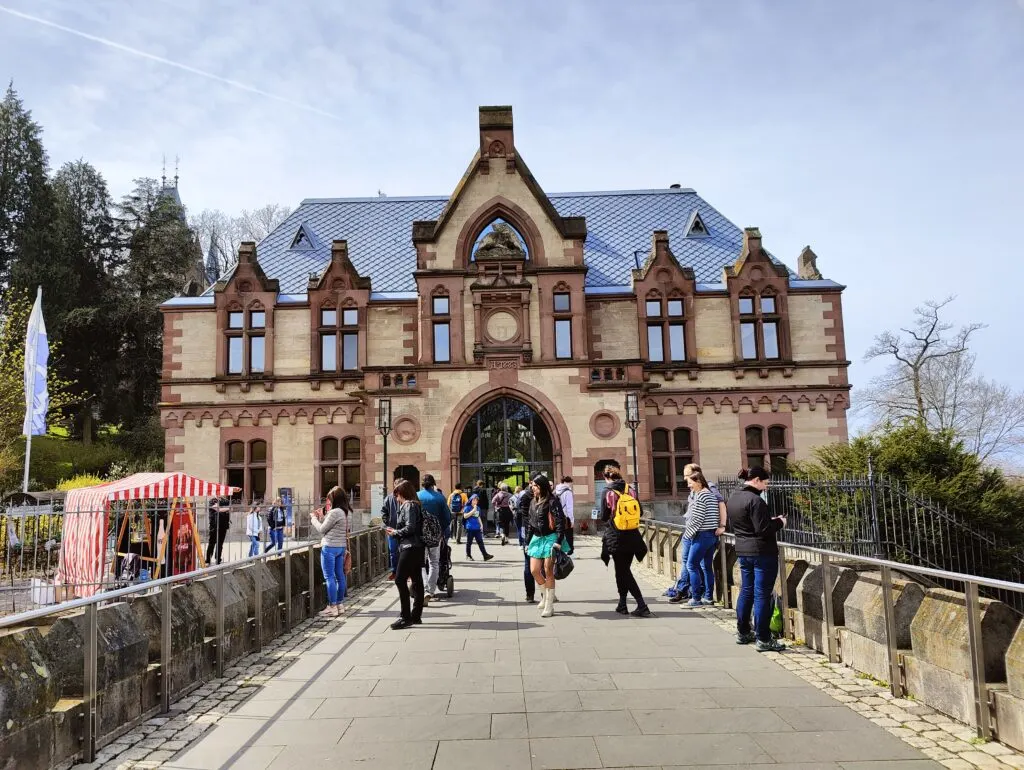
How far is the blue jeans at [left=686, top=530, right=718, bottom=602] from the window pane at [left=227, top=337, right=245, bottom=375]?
2167cm

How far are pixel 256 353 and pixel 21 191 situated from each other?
26.8m

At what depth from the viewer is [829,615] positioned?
315 inches

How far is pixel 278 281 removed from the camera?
2994cm

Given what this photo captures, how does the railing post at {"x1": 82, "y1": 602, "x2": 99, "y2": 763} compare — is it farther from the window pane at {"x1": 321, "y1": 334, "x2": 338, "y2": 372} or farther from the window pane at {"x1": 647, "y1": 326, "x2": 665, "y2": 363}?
the window pane at {"x1": 647, "y1": 326, "x2": 665, "y2": 363}

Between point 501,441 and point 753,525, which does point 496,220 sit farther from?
point 753,525

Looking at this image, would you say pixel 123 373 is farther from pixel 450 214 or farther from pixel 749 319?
pixel 749 319

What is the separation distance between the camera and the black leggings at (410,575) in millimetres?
10273

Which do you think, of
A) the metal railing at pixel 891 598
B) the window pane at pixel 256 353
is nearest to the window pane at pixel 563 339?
the window pane at pixel 256 353

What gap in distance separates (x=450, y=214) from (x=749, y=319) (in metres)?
11.6

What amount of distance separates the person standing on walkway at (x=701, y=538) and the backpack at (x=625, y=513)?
3.29 ft

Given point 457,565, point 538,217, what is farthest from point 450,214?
point 457,565

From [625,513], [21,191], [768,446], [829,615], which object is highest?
[21,191]

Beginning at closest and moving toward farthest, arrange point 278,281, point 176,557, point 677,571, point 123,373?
1. point 176,557
2. point 677,571
3. point 278,281
4. point 123,373

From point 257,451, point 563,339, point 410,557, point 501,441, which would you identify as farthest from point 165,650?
point 257,451
